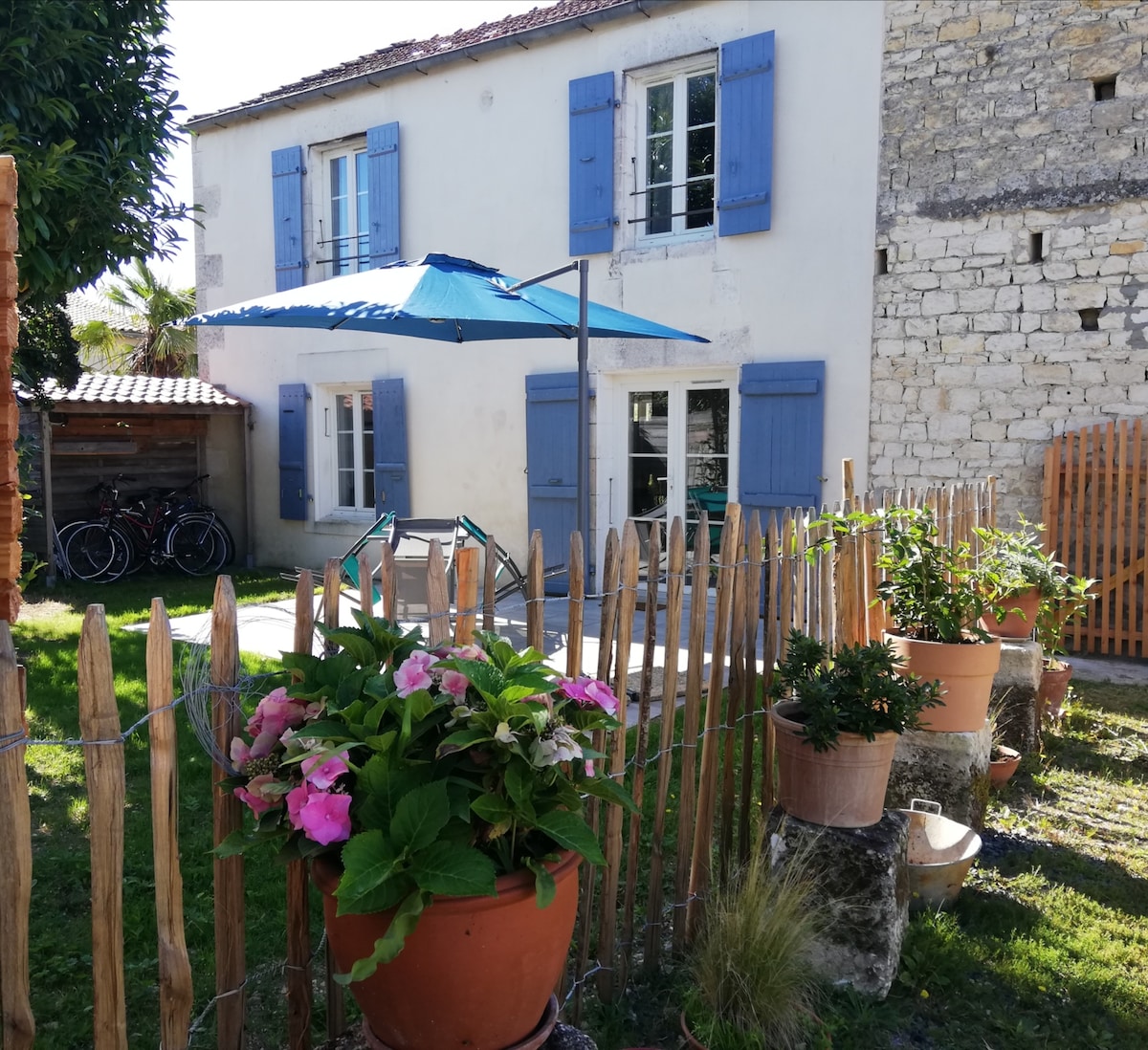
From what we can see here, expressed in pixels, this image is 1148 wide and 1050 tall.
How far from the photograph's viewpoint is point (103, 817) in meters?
1.45

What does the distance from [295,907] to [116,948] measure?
14.9 inches

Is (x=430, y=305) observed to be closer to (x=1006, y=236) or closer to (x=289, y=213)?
(x=1006, y=236)

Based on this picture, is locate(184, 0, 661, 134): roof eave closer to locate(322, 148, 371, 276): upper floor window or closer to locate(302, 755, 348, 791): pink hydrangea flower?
locate(322, 148, 371, 276): upper floor window

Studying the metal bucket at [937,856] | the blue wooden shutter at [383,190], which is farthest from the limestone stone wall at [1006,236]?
the blue wooden shutter at [383,190]

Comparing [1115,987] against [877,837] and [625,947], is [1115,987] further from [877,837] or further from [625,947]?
[625,947]

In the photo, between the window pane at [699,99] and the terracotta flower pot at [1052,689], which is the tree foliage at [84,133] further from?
the terracotta flower pot at [1052,689]

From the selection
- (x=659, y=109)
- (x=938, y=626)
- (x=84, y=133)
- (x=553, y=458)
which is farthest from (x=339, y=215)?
(x=938, y=626)

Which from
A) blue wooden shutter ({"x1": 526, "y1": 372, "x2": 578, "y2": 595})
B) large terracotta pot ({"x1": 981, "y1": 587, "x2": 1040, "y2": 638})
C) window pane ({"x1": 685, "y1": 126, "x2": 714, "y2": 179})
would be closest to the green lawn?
large terracotta pot ({"x1": 981, "y1": 587, "x2": 1040, "y2": 638})

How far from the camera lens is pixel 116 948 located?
1489mm

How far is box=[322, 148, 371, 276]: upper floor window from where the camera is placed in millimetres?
9414

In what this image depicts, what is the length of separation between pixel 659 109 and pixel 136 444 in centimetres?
631

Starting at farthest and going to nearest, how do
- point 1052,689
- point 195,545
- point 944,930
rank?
1. point 195,545
2. point 1052,689
3. point 944,930

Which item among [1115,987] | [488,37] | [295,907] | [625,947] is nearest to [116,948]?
[295,907]

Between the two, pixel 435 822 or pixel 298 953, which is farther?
pixel 298 953
